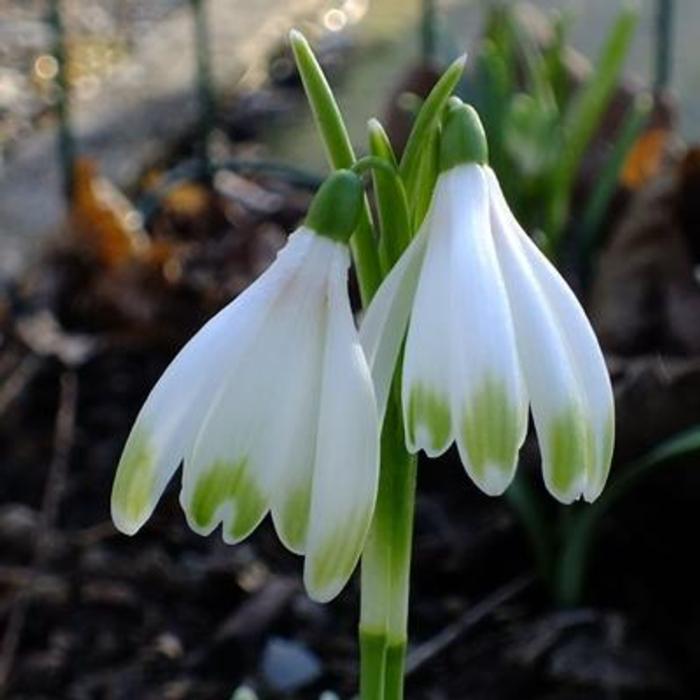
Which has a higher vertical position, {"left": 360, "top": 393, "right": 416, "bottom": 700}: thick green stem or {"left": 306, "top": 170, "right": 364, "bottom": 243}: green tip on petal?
{"left": 306, "top": 170, "right": 364, "bottom": 243}: green tip on petal

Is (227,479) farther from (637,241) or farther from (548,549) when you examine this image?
(637,241)

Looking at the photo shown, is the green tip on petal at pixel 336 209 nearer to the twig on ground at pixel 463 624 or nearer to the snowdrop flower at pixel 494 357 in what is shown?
the snowdrop flower at pixel 494 357

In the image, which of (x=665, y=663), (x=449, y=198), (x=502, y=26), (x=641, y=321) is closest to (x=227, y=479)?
(x=449, y=198)

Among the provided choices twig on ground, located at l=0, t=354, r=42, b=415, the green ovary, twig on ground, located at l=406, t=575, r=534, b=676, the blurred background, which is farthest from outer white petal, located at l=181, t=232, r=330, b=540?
twig on ground, located at l=0, t=354, r=42, b=415

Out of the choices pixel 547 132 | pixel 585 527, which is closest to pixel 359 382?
pixel 585 527

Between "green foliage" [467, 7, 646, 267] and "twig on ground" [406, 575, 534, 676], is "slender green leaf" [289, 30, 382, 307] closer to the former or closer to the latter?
"twig on ground" [406, 575, 534, 676]

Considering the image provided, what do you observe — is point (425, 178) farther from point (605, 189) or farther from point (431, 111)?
point (605, 189)
